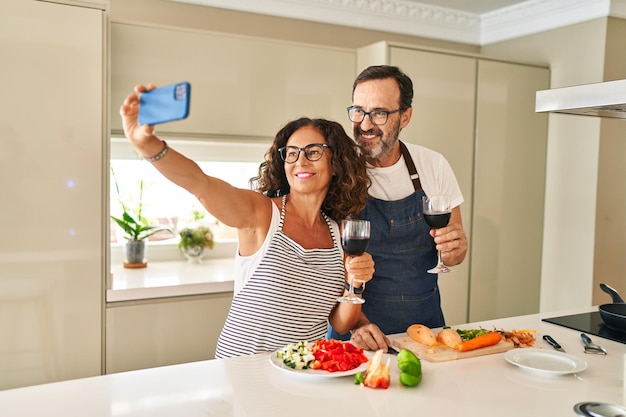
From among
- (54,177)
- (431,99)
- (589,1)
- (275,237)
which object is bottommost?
(275,237)

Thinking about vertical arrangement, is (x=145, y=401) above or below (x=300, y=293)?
below

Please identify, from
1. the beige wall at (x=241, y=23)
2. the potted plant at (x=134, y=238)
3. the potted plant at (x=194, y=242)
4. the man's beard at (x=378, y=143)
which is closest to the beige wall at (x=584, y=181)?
the beige wall at (x=241, y=23)

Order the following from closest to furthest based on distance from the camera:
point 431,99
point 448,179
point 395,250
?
point 395,250
point 448,179
point 431,99

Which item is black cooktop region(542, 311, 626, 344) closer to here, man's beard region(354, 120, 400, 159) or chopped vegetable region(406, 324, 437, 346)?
chopped vegetable region(406, 324, 437, 346)

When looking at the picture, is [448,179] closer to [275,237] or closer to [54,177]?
[275,237]

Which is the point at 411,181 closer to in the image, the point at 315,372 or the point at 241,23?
the point at 315,372

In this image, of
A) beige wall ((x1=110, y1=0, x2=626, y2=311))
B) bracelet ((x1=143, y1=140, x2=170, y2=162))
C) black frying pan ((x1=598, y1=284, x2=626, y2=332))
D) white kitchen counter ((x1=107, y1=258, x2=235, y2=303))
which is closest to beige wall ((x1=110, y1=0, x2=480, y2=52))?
beige wall ((x1=110, y1=0, x2=626, y2=311))

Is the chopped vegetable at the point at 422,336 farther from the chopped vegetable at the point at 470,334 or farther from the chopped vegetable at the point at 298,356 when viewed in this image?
the chopped vegetable at the point at 298,356

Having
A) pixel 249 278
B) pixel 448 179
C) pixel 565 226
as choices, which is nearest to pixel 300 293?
pixel 249 278

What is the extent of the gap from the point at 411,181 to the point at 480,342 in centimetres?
78

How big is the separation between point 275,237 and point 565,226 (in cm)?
265

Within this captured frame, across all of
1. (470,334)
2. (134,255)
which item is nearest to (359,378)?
(470,334)

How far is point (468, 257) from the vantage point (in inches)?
148

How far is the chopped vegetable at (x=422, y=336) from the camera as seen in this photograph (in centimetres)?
174
